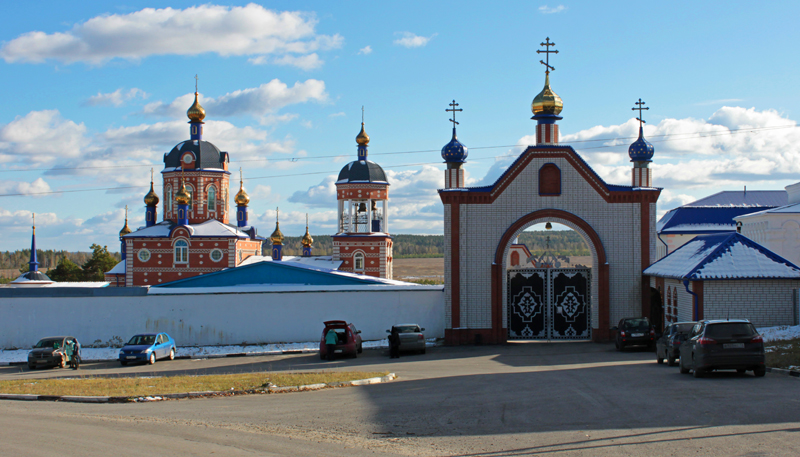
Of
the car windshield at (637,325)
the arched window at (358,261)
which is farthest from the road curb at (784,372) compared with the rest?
the arched window at (358,261)

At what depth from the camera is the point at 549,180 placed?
25.7m

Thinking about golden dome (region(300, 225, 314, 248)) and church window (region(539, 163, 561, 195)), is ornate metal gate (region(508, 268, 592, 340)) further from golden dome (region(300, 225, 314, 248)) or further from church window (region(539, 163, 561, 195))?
golden dome (region(300, 225, 314, 248))

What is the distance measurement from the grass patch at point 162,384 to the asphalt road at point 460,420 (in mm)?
915

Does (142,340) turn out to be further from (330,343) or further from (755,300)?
(755,300)

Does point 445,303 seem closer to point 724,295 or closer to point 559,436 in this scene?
point 724,295

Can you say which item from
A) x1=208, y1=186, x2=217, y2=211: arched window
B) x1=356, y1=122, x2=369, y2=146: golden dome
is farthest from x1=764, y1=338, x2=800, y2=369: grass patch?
x1=208, y1=186, x2=217, y2=211: arched window

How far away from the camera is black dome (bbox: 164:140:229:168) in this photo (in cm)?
4834

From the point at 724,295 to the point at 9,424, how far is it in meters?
20.2

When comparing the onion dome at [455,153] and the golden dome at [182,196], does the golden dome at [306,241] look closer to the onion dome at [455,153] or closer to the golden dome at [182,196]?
the golden dome at [182,196]

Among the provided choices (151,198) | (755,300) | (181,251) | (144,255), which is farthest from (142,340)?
(151,198)

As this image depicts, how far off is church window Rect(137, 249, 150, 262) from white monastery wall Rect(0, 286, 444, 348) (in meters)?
19.2

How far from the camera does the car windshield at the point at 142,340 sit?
2308 centimetres

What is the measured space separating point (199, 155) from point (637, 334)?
35.9 metres

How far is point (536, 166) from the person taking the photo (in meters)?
25.7
